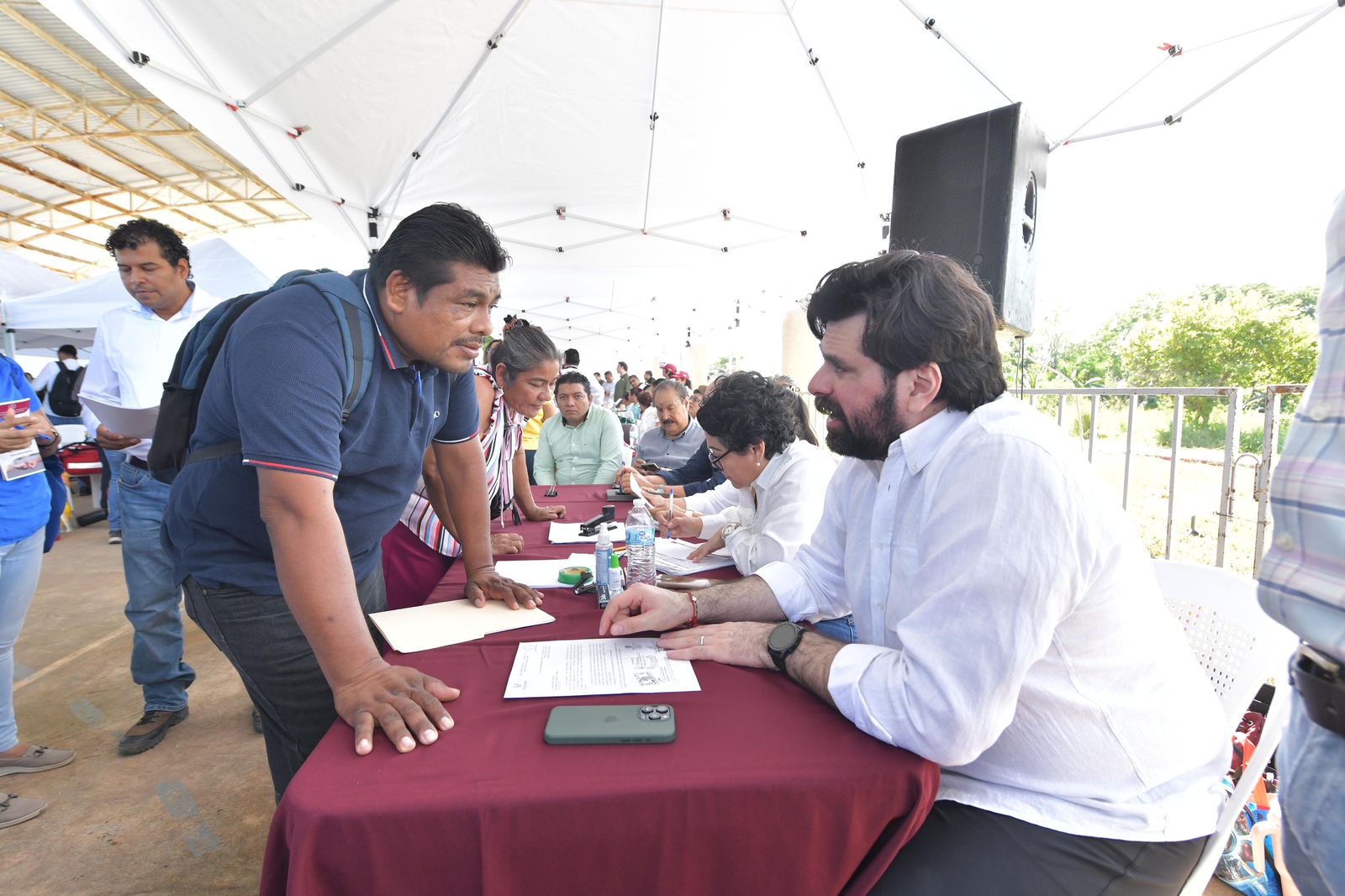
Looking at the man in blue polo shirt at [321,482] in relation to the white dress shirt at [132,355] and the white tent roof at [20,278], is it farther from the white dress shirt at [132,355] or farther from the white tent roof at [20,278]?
the white tent roof at [20,278]

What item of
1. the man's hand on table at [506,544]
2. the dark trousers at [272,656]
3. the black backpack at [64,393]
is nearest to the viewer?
the dark trousers at [272,656]

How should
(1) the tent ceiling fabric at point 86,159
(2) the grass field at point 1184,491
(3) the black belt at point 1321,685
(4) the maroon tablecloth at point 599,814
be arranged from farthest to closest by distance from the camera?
1. (1) the tent ceiling fabric at point 86,159
2. (2) the grass field at point 1184,491
3. (4) the maroon tablecloth at point 599,814
4. (3) the black belt at point 1321,685

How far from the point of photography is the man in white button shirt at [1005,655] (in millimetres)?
925

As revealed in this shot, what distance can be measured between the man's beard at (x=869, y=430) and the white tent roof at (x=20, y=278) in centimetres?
883

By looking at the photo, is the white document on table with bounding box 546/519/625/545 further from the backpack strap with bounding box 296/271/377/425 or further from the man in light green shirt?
the man in light green shirt

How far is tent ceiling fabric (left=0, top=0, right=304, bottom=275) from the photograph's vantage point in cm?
865

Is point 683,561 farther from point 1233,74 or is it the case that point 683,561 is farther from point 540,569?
point 1233,74

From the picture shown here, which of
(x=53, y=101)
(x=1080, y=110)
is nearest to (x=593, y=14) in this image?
(x=1080, y=110)

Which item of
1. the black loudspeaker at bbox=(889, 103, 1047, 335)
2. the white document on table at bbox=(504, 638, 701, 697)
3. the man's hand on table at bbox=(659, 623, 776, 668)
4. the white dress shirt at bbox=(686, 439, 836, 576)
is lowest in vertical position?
the white document on table at bbox=(504, 638, 701, 697)

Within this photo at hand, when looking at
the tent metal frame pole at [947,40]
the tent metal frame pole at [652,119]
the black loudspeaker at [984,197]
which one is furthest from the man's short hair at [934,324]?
the tent metal frame pole at [652,119]

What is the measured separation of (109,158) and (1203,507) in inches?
736

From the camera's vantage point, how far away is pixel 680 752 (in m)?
0.89

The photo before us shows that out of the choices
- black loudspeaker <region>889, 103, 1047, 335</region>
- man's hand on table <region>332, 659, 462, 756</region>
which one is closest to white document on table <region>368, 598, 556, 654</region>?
man's hand on table <region>332, 659, 462, 756</region>

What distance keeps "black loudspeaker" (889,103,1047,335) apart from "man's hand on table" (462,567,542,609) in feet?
5.83
